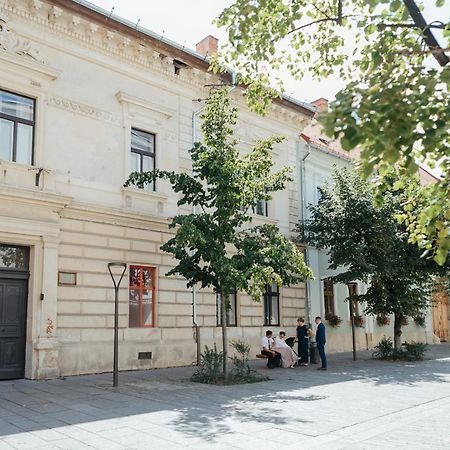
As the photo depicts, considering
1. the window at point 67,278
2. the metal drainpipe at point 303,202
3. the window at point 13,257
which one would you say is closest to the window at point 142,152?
the window at point 67,278

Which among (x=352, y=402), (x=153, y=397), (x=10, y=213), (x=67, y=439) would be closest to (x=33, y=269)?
(x=10, y=213)

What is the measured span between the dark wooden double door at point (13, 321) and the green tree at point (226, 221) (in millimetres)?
3681

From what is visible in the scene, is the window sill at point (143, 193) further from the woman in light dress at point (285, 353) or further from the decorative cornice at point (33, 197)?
the woman in light dress at point (285, 353)

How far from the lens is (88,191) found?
1417 centimetres

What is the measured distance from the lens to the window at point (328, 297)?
21.8 m

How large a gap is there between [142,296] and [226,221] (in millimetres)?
4206

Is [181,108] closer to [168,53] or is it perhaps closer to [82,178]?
[168,53]

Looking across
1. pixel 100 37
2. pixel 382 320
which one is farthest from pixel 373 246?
pixel 100 37

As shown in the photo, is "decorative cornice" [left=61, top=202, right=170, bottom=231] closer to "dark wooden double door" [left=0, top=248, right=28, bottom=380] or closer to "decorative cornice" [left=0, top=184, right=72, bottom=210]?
"decorative cornice" [left=0, top=184, right=72, bottom=210]

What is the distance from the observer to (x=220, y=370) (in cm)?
1286

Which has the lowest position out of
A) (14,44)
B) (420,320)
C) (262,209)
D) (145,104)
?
(420,320)

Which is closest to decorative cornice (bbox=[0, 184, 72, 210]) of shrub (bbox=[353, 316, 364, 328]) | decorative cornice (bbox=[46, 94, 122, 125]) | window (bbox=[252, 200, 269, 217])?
decorative cornice (bbox=[46, 94, 122, 125])

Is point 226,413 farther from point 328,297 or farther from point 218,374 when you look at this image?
point 328,297

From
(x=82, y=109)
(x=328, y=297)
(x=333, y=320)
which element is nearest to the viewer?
(x=82, y=109)
